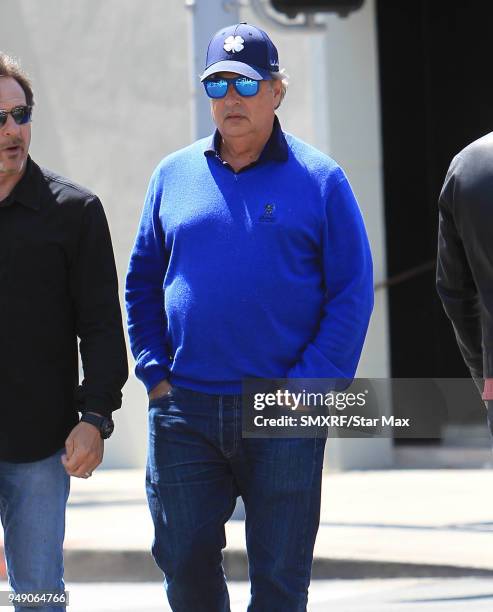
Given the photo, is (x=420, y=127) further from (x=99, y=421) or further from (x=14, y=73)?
(x=99, y=421)

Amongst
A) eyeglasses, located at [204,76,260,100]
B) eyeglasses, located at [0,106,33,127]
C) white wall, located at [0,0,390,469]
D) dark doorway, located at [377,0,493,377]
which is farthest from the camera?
white wall, located at [0,0,390,469]

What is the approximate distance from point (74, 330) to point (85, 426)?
0.99ft

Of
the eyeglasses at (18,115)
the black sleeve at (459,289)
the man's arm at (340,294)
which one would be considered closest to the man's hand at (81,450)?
the man's arm at (340,294)

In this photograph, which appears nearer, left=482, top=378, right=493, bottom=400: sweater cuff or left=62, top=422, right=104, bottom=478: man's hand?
left=482, top=378, right=493, bottom=400: sweater cuff

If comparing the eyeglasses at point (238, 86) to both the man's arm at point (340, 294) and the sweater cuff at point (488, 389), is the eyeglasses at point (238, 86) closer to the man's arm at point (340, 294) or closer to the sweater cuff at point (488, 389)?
the man's arm at point (340, 294)

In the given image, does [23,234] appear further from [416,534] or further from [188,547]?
[416,534]


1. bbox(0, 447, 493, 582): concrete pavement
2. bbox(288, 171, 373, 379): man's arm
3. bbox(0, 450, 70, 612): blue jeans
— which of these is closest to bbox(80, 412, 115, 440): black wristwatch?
bbox(0, 450, 70, 612): blue jeans

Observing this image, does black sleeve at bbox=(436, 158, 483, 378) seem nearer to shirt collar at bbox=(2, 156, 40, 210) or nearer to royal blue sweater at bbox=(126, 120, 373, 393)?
royal blue sweater at bbox=(126, 120, 373, 393)

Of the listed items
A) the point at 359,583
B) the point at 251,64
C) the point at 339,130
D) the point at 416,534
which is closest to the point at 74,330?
the point at 251,64

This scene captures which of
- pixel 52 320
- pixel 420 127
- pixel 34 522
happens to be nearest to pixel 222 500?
pixel 34 522

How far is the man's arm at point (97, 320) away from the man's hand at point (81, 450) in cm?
2

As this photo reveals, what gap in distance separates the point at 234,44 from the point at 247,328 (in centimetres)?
84

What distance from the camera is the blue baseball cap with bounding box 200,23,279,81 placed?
477cm

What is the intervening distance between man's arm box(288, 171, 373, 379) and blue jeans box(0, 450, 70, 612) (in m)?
0.77
